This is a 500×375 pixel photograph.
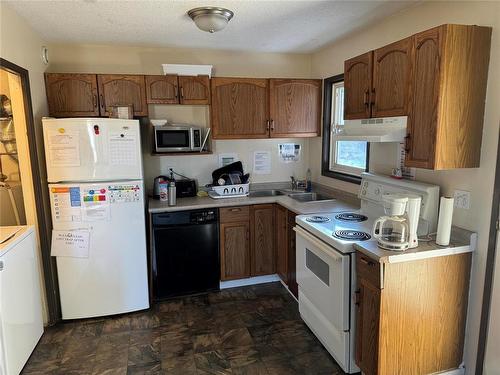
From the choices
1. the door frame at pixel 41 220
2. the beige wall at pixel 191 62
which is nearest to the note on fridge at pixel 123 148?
the door frame at pixel 41 220

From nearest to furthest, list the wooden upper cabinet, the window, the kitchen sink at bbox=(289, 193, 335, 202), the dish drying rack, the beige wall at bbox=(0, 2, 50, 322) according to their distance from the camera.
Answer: the wooden upper cabinet
the beige wall at bbox=(0, 2, 50, 322)
the window
the dish drying rack
the kitchen sink at bbox=(289, 193, 335, 202)

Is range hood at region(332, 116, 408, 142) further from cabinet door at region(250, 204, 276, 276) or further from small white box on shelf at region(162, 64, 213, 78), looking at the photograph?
small white box on shelf at region(162, 64, 213, 78)

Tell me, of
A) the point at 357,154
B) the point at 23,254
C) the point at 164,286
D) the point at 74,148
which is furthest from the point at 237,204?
the point at 23,254

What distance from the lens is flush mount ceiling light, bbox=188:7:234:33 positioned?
7.48ft

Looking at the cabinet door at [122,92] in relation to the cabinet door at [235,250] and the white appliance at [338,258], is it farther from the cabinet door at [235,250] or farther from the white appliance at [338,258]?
the white appliance at [338,258]

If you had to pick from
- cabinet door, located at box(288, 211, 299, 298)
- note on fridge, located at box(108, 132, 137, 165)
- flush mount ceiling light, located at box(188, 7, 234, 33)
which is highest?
flush mount ceiling light, located at box(188, 7, 234, 33)

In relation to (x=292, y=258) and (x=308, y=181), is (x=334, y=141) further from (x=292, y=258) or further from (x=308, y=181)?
(x=292, y=258)

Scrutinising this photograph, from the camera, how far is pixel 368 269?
191 centimetres

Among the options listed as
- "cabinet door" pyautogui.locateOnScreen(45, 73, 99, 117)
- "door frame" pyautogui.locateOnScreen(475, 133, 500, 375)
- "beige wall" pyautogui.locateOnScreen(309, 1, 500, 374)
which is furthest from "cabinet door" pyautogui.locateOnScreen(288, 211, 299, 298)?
"cabinet door" pyautogui.locateOnScreen(45, 73, 99, 117)

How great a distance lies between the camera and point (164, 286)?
3164mm

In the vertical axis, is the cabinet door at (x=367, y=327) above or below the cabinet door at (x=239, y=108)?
below

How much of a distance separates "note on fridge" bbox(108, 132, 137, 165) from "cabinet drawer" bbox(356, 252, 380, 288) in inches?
75.2

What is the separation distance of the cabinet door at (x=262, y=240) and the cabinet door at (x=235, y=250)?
0.21ft

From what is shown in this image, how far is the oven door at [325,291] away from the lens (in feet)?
6.82
